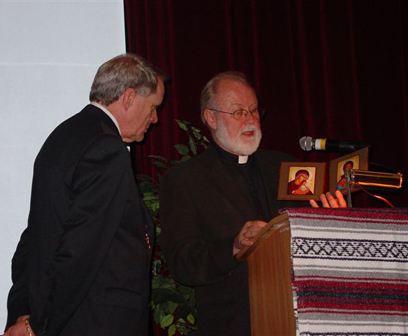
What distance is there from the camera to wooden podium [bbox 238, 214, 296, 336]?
1.81 m

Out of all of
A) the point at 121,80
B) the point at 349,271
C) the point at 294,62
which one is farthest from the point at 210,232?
the point at 294,62

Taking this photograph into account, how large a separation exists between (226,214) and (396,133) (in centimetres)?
230

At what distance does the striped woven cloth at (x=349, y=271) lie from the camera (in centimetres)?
174

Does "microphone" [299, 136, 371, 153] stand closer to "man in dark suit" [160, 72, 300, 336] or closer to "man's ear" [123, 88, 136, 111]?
"man in dark suit" [160, 72, 300, 336]

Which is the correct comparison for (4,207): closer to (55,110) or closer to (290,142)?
(55,110)

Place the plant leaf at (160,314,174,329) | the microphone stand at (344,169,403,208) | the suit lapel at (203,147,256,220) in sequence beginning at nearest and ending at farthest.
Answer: the microphone stand at (344,169,403,208) → the suit lapel at (203,147,256,220) → the plant leaf at (160,314,174,329)

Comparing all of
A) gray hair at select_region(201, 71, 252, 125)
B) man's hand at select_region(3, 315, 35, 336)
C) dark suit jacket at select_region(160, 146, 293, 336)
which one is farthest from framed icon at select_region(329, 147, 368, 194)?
man's hand at select_region(3, 315, 35, 336)

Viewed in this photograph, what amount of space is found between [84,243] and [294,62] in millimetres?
2984

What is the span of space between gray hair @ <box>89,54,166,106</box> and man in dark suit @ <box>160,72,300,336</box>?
71cm

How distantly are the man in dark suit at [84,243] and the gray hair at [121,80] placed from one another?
20cm

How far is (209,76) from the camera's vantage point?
430 centimetres

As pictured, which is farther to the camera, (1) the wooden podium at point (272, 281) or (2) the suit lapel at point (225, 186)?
(2) the suit lapel at point (225, 186)

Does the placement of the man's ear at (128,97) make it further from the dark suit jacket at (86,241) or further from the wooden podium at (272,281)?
the wooden podium at (272,281)

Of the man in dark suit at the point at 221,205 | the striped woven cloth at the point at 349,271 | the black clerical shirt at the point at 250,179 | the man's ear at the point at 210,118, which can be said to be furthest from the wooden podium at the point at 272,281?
the man's ear at the point at 210,118
